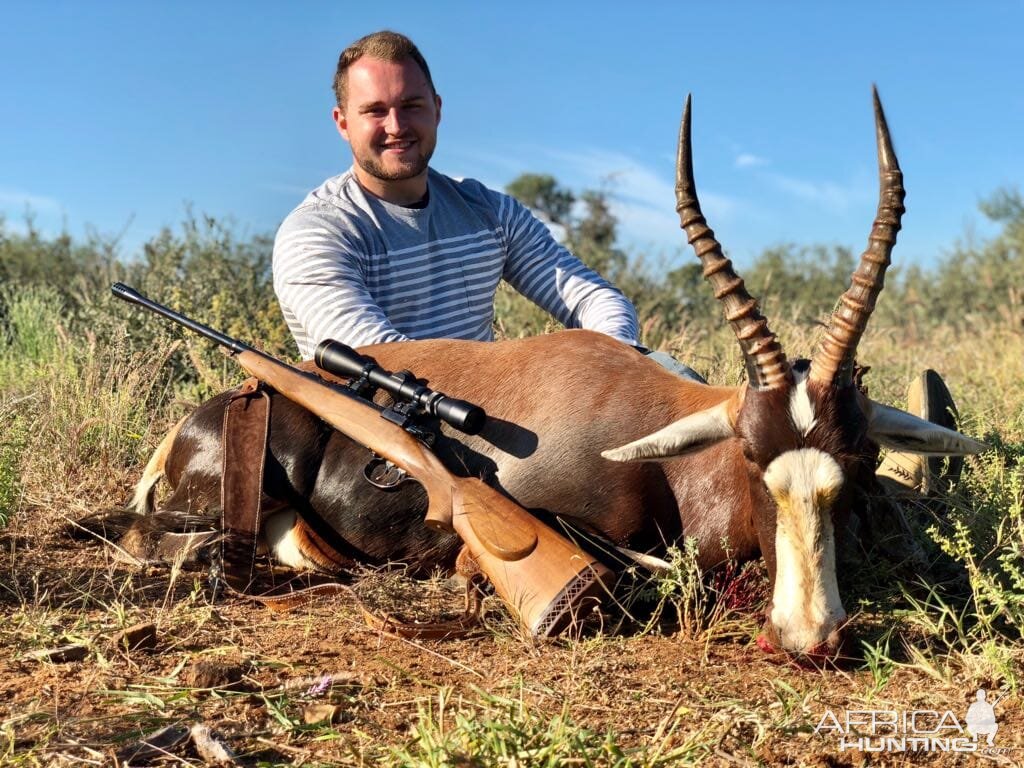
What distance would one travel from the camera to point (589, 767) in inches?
99.4

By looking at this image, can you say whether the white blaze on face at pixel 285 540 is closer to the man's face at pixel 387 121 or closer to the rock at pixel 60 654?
the rock at pixel 60 654

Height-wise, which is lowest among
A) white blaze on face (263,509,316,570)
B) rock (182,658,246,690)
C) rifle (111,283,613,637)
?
rock (182,658,246,690)

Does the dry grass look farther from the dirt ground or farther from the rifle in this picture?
the rifle

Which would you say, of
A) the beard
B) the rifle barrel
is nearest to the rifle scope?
the rifle barrel

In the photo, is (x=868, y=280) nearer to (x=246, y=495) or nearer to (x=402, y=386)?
(x=402, y=386)

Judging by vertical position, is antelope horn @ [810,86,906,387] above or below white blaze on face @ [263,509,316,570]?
above

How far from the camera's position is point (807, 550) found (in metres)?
3.32

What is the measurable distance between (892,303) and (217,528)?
44.7 feet

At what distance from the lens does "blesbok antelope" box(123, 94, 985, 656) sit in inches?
133

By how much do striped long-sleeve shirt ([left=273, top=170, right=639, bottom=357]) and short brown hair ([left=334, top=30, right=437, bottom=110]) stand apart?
A: 56 centimetres

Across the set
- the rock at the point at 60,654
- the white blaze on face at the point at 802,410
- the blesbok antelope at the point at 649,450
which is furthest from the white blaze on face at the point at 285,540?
the white blaze on face at the point at 802,410

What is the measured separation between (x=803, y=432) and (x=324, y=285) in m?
2.54

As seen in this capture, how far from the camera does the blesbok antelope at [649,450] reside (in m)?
3.38

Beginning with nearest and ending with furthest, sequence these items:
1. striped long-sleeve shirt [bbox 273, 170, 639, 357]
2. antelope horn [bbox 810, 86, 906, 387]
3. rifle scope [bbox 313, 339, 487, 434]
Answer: antelope horn [bbox 810, 86, 906, 387], rifle scope [bbox 313, 339, 487, 434], striped long-sleeve shirt [bbox 273, 170, 639, 357]
